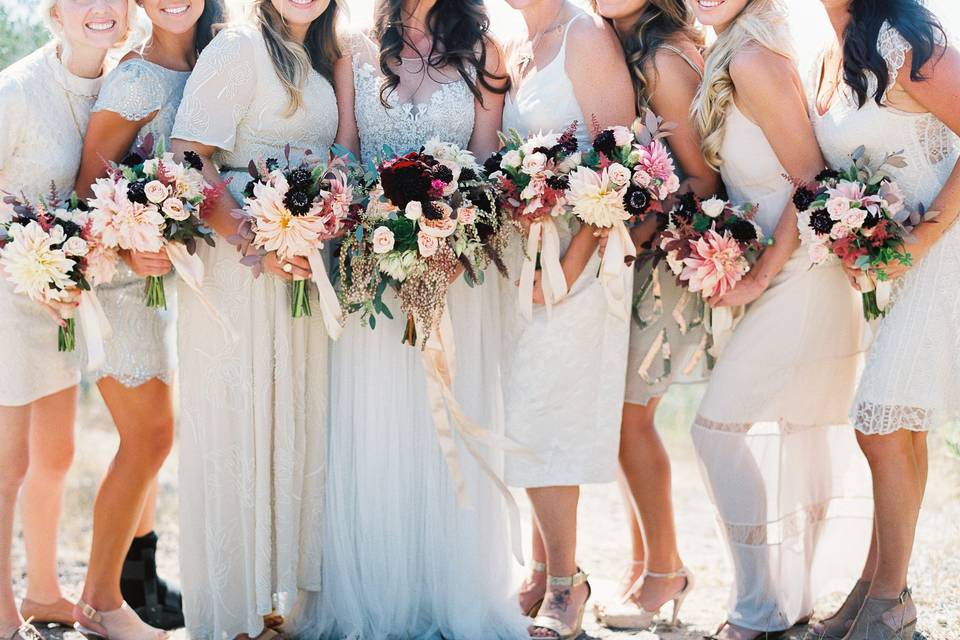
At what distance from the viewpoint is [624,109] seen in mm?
4723

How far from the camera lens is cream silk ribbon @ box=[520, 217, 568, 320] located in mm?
4680

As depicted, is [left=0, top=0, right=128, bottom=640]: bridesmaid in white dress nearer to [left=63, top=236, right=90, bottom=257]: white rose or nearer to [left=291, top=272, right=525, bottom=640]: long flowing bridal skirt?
[left=63, top=236, right=90, bottom=257]: white rose

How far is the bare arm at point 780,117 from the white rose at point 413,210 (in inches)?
55.4

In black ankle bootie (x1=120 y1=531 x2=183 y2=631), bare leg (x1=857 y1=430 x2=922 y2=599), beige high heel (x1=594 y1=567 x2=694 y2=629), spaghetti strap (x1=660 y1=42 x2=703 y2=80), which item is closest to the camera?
bare leg (x1=857 y1=430 x2=922 y2=599)

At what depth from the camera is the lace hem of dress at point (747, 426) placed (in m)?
4.87

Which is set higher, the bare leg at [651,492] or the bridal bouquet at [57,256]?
the bridal bouquet at [57,256]

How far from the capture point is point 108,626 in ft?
16.1

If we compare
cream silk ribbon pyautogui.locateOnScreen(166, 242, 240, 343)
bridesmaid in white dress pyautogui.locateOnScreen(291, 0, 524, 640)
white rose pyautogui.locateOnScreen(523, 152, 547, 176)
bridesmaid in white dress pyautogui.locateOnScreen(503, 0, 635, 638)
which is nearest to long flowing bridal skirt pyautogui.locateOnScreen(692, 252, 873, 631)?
bridesmaid in white dress pyautogui.locateOnScreen(503, 0, 635, 638)

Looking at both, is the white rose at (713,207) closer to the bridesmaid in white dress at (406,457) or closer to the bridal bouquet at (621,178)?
the bridal bouquet at (621,178)

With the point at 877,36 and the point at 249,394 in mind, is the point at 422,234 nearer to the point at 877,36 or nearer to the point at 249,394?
the point at 249,394

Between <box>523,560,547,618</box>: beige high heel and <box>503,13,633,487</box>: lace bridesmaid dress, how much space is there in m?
0.58

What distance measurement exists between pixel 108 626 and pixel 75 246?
1.69m

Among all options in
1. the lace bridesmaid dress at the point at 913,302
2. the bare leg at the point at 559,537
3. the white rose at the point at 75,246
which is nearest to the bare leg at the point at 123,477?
the white rose at the point at 75,246

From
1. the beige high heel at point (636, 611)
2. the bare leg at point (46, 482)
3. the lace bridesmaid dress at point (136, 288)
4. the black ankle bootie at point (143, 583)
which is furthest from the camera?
the black ankle bootie at point (143, 583)
